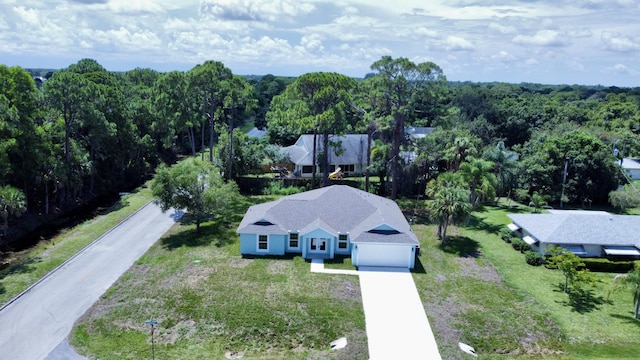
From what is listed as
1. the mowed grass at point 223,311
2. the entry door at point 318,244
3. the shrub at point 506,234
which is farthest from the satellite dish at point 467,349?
the shrub at point 506,234

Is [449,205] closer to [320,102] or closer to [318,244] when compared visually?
[318,244]

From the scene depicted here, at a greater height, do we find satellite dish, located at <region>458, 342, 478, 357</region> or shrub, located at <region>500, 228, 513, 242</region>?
shrub, located at <region>500, 228, 513, 242</region>

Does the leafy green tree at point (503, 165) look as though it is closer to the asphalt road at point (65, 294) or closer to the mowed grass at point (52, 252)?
the asphalt road at point (65, 294)

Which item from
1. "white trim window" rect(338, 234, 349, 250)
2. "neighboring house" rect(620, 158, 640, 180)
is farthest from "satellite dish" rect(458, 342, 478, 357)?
"neighboring house" rect(620, 158, 640, 180)

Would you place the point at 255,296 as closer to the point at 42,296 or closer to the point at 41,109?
the point at 42,296

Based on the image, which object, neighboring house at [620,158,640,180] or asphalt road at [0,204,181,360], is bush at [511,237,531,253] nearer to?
asphalt road at [0,204,181,360]

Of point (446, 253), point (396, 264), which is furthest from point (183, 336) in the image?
point (446, 253)
